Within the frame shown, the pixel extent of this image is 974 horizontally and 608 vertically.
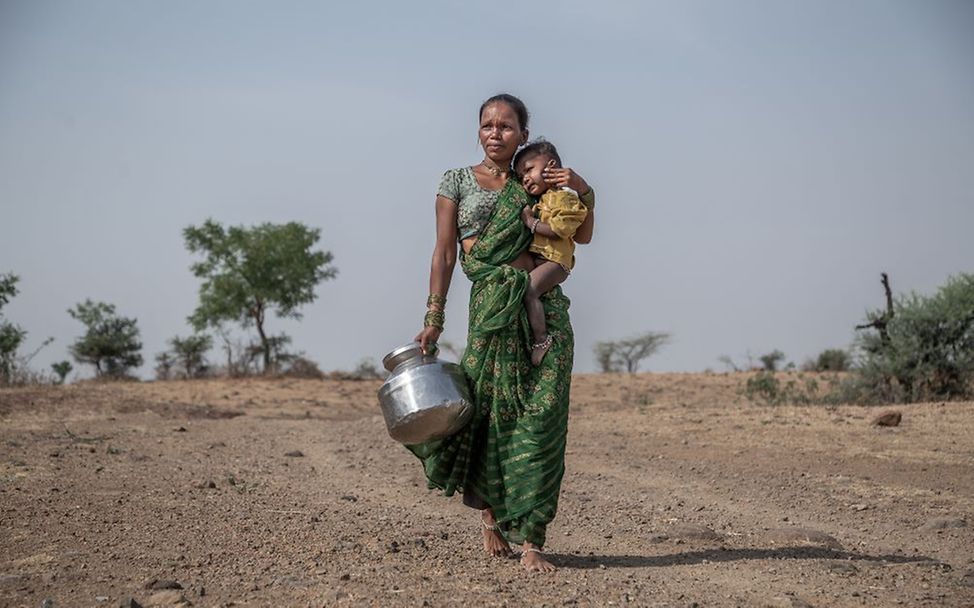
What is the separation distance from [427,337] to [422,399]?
1.36 feet

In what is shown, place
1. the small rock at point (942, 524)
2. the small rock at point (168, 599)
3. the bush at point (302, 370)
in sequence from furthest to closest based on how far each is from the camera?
the bush at point (302, 370), the small rock at point (942, 524), the small rock at point (168, 599)

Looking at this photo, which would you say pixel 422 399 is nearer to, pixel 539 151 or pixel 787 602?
pixel 539 151

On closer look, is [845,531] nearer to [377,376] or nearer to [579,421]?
[579,421]

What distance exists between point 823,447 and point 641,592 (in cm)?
609

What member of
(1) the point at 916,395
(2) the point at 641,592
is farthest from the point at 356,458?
(1) the point at 916,395

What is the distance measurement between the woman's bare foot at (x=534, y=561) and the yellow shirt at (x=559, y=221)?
4.39ft

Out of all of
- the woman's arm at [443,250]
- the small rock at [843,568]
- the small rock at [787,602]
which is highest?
the woman's arm at [443,250]

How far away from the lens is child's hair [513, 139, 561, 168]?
508 cm

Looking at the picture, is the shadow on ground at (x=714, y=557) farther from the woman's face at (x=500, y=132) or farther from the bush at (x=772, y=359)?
the bush at (x=772, y=359)

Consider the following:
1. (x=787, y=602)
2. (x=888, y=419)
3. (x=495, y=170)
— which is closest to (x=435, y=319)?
(x=495, y=170)

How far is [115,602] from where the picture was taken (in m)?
4.17

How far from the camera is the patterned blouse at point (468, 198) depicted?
201 inches

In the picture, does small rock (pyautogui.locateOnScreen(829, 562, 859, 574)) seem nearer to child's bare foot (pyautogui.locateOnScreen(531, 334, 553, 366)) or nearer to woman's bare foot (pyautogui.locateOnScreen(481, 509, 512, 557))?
woman's bare foot (pyautogui.locateOnScreen(481, 509, 512, 557))

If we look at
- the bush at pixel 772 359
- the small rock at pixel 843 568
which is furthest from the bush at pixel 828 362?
the small rock at pixel 843 568
